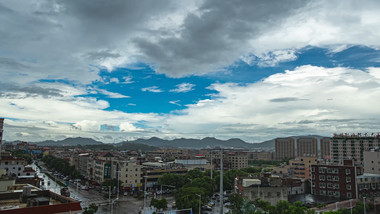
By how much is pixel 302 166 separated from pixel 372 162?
73.8ft

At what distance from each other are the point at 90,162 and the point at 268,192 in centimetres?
5753

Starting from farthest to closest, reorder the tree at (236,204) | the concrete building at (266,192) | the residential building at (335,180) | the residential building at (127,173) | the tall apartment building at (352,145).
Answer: the tall apartment building at (352,145)
the residential building at (127,173)
the residential building at (335,180)
the concrete building at (266,192)
the tree at (236,204)

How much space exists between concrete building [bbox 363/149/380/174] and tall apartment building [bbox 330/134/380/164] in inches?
1125

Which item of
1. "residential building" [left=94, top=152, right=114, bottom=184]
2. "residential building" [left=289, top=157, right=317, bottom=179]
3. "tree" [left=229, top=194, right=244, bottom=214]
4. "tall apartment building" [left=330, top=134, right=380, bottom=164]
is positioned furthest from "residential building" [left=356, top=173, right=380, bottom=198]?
"residential building" [left=94, top=152, right=114, bottom=184]

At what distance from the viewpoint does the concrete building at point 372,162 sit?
62531 mm

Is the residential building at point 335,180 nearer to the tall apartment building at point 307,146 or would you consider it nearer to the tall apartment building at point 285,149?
the tall apartment building at point 307,146

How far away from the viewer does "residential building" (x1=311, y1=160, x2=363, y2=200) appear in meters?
52.0

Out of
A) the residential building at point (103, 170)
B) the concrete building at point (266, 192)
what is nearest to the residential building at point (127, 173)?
the residential building at point (103, 170)

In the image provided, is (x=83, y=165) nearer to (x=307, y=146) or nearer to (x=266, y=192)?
(x=266, y=192)

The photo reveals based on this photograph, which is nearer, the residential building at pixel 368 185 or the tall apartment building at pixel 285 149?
the residential building at pixel 368 185

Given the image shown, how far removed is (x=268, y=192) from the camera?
42469 millimetres

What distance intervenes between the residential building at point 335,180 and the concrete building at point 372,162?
34.0ft

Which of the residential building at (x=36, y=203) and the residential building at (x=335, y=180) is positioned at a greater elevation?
the residential building at (x=36, y=203)

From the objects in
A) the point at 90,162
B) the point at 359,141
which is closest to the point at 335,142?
the point at 359,141
